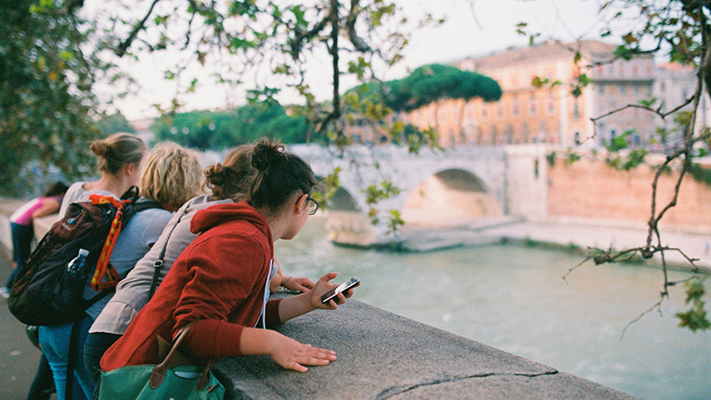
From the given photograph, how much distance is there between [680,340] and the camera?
29.1ft

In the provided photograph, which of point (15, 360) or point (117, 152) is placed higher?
point (117, 152)

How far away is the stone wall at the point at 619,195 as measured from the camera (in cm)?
1575

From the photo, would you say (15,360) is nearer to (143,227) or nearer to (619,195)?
(143,227)

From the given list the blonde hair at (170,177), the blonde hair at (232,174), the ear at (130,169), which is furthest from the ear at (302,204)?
the ear at (130,169)

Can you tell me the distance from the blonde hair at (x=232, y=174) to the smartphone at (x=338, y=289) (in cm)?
30

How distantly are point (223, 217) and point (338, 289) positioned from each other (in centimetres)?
29

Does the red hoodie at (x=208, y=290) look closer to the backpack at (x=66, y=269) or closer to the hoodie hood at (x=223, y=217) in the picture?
the hoodie hood at (x=223, y=217)

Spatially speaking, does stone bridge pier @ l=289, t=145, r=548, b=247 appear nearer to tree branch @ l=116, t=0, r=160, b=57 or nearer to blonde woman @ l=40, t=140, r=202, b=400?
tree branch @ l=116, t=0, r=160, b=57

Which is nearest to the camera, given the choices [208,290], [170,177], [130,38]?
[208,290]

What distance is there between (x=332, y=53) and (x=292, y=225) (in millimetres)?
1646

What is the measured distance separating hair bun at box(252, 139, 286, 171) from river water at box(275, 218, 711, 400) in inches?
305

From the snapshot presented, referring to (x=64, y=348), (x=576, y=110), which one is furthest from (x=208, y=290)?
(x=576, y=110)

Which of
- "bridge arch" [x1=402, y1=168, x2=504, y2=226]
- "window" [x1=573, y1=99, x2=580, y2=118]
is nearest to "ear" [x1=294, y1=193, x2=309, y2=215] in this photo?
"bridge arch" [x1=402, y1=168, x2=504, y2=226]

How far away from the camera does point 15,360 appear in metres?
2.32
